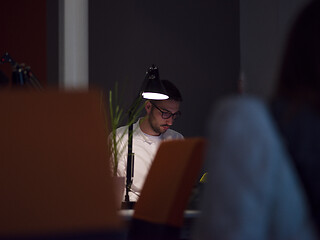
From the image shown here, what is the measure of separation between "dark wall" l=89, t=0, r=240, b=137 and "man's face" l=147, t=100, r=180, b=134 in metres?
0.83

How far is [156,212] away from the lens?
6.39ft

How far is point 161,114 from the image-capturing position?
4.57 m

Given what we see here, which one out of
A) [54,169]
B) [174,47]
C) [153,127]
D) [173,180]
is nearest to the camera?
[54,169]

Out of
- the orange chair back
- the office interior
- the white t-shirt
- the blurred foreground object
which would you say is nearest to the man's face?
the white t-shirt

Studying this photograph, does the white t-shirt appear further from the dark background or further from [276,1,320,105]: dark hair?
[276,1,320,105]: dark hair

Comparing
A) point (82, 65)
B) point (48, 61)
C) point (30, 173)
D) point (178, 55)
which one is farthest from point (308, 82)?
point (178, 55)

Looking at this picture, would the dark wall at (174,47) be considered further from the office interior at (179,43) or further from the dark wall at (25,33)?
the dark wall at (25,33)

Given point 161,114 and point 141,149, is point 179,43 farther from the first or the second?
point 141,149

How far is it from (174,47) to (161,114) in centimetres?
152

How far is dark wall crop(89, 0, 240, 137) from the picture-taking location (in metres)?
5.39

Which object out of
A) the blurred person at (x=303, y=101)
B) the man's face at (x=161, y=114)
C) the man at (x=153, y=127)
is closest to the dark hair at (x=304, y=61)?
the blurred person at (x=303, y=101)

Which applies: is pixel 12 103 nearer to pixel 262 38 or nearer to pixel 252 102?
pixel 252 102

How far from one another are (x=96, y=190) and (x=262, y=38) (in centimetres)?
544

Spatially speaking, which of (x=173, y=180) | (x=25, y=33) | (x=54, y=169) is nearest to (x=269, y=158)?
(x=54, y=169)
